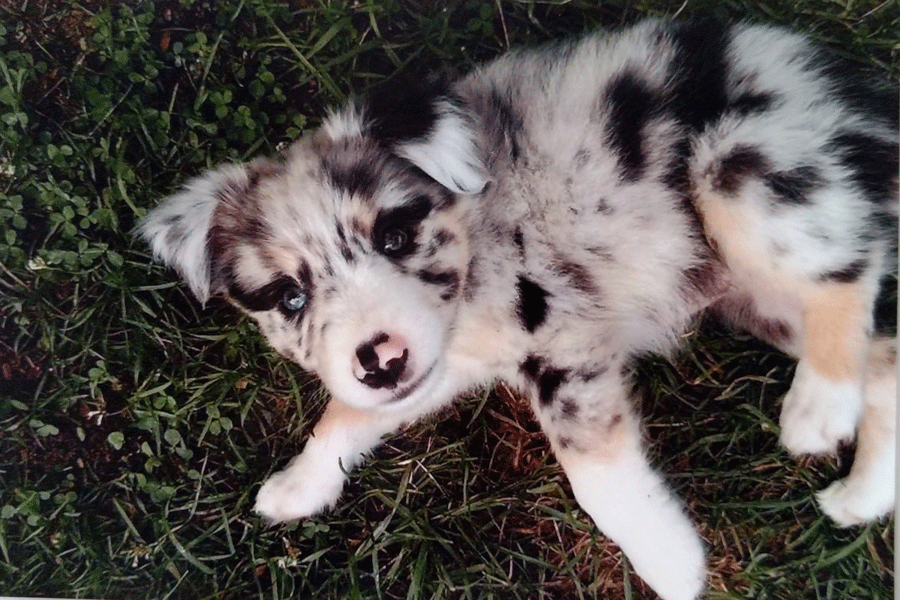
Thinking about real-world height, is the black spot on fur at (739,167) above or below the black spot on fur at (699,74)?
below

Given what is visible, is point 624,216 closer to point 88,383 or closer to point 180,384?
point 180,384

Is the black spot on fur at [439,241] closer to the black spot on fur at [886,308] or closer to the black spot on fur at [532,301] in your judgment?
the black spot on fur at [532,301]

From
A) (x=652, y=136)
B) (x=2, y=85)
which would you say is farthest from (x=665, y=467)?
(x=2, y=85)

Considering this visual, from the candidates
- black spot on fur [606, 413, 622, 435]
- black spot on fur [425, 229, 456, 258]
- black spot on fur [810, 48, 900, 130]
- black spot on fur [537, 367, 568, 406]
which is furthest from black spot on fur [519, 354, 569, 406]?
black spot on fur [810, 48, 900, 130]

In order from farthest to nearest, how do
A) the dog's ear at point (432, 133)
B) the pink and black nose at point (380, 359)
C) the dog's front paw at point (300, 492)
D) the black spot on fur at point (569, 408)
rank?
the dog's front paw at point (300, 492), the black spot on fur at point (569, 408), the dog's ear at point (432, 133), the pink and black nose at point (380, 359)

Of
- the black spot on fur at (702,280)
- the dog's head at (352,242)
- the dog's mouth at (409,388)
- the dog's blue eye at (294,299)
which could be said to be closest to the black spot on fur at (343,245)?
the dog's head at (352,242)

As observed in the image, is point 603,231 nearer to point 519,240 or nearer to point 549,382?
point 519,240

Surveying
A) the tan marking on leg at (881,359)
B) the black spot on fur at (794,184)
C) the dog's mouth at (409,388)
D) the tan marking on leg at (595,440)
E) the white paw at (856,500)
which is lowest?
the white paw at (856,500)
